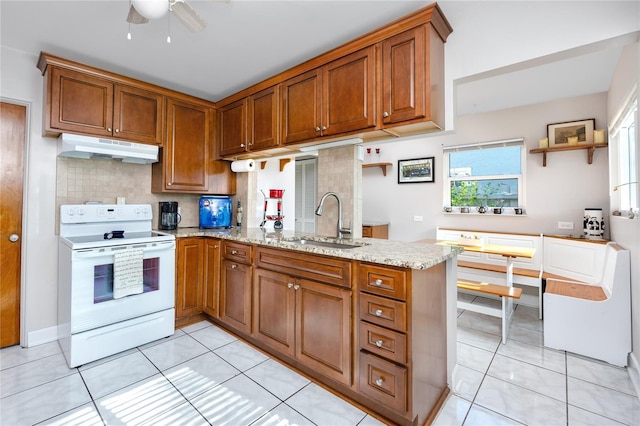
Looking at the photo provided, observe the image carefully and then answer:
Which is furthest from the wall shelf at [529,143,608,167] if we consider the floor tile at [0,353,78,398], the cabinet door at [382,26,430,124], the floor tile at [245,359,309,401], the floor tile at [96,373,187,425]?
the floor tile at [0,353,78,398]

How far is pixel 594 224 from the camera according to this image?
3139 mm

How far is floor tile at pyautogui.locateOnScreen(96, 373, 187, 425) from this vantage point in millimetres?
1673

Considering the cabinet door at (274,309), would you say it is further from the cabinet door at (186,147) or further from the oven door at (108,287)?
the cabinet door at (186,147)

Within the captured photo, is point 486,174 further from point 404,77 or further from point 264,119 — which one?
point 264,119

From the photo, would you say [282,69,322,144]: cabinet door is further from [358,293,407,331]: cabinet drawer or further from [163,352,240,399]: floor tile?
[163,352,240,399]: floor tile

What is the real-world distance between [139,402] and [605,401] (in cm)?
295

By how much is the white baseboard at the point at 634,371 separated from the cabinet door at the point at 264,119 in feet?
10.5

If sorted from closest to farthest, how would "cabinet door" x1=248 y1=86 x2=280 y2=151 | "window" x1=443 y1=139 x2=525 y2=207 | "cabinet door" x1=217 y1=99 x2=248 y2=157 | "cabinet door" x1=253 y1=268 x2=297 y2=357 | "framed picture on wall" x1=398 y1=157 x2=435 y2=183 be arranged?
"cabinet door" x1=253 y1=268 x2=297 y2=357 → "cabinet door" x1=248 y1=86 x2=280 y2=151 → "cabinet door" x1=217 y1=99 x2=248 y2=157 → "window" x1=443 y1=139 x2=525 y2=207 → "framed picture on wall" x1=398 y1=157 x2=435 y2=183

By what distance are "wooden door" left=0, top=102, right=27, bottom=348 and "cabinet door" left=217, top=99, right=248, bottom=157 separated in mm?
1676

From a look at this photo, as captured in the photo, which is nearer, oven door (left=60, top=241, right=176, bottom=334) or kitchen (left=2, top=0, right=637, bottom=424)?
kitchen (left=2, top=0, right=637, bottom=424)

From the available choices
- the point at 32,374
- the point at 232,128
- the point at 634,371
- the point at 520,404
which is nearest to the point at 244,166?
the point at 232,128

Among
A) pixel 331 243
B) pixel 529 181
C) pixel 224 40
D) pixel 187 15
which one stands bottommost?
pixel 331 243

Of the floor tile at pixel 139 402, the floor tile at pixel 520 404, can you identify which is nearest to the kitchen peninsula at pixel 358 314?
the floor tile at pixel 520 404

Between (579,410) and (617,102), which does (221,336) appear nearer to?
(579,410)
